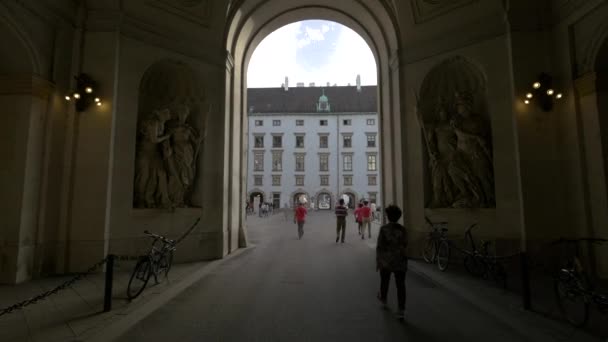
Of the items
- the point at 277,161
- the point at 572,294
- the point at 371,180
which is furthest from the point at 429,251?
the point at 277,161

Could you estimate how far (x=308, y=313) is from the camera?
187 inches

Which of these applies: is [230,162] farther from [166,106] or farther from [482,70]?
[482,70]

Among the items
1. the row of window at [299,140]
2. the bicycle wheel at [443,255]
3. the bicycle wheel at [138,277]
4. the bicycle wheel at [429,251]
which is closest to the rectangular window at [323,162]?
the row of window at [299,140]

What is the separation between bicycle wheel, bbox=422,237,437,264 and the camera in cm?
821

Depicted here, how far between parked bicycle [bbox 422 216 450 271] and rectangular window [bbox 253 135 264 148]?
44.7 meters

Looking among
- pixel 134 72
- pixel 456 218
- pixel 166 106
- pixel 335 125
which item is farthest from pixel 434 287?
pixel 335 125

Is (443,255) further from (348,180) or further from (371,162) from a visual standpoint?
(371,162)

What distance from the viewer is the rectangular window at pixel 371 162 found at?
50469mm

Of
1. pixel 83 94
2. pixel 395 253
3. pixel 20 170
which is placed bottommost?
pixel 395 253

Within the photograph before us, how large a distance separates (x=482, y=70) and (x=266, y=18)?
7790 mm

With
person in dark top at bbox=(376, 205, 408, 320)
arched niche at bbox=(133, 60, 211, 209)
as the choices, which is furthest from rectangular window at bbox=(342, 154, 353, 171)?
person in dark top at bbox=(376, 205, 408, 320)

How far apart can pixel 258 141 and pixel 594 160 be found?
156ft

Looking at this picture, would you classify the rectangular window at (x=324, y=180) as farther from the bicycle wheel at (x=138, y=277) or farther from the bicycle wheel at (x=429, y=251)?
the bicycle wheel at (x=138, y=277)

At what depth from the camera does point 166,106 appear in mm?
8719
